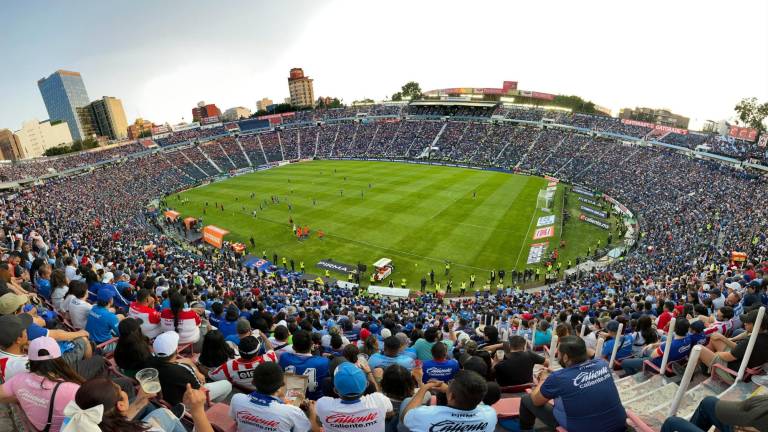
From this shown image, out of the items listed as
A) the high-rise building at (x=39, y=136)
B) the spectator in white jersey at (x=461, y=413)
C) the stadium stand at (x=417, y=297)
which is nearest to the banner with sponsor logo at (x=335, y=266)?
the stadium stand at (x=417, y=297)

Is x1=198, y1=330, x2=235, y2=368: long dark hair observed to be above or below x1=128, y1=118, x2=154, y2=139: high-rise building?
below

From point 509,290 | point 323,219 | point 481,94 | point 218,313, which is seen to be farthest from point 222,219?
point 481,94

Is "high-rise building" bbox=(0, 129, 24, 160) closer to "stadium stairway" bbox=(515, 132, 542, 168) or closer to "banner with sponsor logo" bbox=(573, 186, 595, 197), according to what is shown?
"stadium stairway" bbox=(515, 132, 542, 168)

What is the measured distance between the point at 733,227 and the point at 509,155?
40.1m

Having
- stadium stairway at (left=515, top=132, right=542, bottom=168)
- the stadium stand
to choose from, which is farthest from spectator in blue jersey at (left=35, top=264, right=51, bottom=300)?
stadium stairway at (left=515, top=132, right=542, bottom=168)

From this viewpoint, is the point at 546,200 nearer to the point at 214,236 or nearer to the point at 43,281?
the point at 214,236

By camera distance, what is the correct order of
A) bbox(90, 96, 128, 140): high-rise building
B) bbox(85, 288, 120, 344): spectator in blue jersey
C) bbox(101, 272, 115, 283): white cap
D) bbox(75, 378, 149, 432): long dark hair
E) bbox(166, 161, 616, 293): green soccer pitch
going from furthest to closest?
bbox(90, 96, 128, 140): high-rise building → bbox(166, 161, 616, 293): green soccer pitch → bbox(101, 272, 115, 283): white cap → bbox(85, 288, 120, 344): spectator in blue jersey → bbox(75, 378, 149, 432): long dark hair

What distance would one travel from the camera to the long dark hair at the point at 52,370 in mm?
4286

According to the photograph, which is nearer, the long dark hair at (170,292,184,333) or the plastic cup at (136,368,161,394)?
the plastic cup at (136,368,161,394)

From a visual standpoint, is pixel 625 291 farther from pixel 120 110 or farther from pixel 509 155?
pixel 120 110

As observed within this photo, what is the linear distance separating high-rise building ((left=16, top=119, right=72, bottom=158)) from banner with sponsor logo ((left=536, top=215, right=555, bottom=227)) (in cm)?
17705

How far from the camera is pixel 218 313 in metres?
10.3

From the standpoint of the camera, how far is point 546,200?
43.8 metres

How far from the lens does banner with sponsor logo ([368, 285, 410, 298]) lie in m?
27.2
